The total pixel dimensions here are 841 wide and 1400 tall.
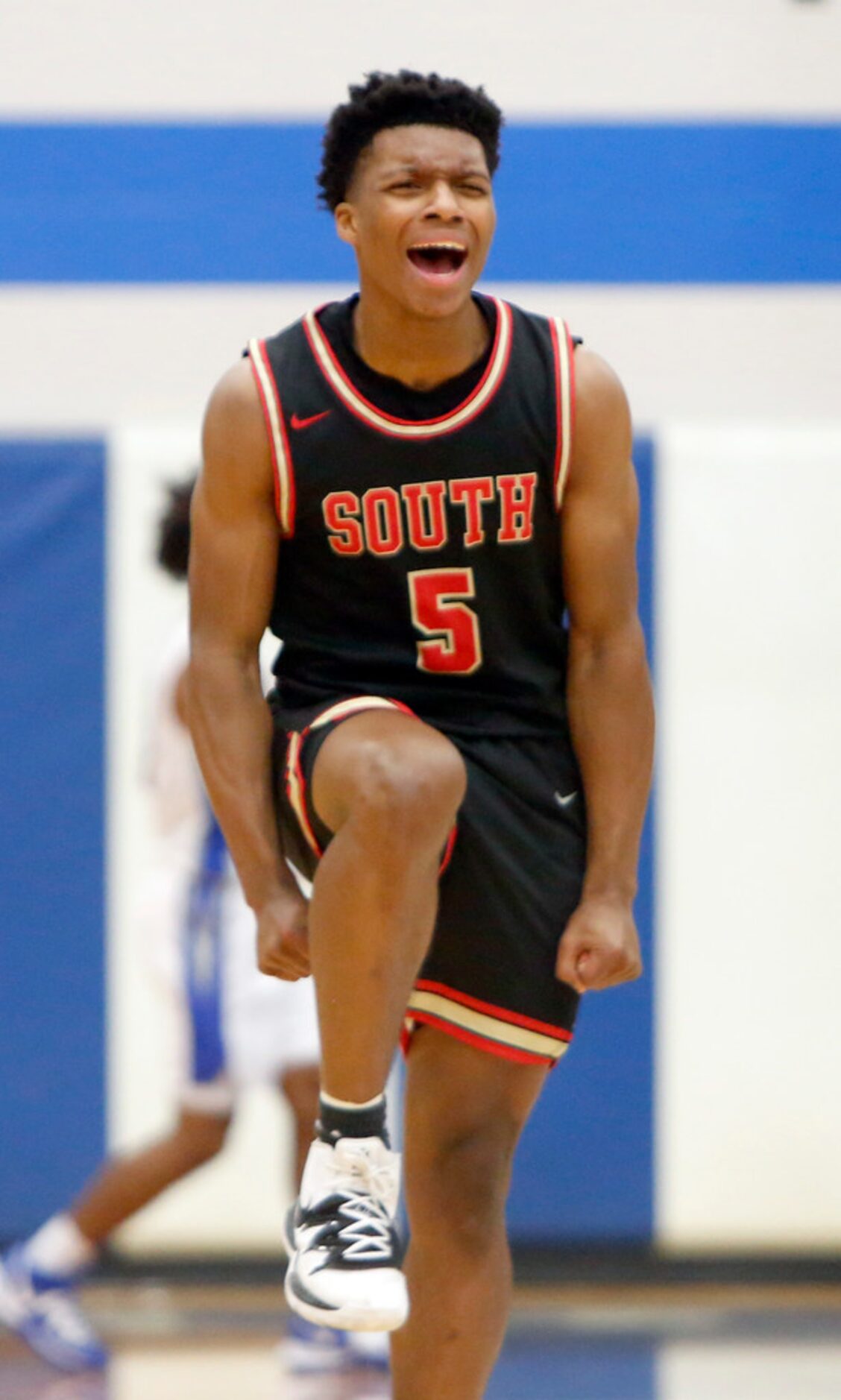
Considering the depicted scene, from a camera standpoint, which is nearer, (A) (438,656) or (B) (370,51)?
(A) (438,656)

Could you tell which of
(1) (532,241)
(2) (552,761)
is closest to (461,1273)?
(2) (552,761)

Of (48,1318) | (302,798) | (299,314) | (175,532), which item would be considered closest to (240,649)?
(302,798)

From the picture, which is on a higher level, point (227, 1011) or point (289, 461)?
point (289, 461)

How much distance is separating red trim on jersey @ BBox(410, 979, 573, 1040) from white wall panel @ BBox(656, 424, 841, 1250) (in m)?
2.22

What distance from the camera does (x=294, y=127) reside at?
17.3 feet

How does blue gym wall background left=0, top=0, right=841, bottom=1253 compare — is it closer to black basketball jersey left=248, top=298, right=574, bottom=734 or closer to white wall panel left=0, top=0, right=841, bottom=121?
white wall panel left=0, top=0, right=841, bottom=121

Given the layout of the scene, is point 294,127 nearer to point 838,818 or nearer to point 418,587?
point 838,818

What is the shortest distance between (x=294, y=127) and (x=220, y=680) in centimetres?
306

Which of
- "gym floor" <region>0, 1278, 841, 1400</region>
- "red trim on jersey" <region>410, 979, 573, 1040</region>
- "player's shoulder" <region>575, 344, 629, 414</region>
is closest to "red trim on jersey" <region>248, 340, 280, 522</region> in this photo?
"player's shoulder" <region>575, 344, 629, 414</region>

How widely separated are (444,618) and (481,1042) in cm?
54

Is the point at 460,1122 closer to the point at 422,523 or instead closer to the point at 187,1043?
the point at 422,523

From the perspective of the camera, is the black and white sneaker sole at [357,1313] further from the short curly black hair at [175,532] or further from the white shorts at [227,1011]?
the short curly black hair at [175,532]

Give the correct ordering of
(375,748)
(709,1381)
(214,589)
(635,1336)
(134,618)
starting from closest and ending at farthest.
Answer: (375,748), (214,589), (709,1381), (635,1336), (134,618)

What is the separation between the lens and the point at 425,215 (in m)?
2.48
